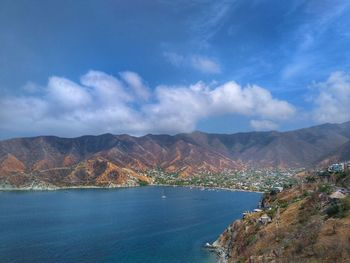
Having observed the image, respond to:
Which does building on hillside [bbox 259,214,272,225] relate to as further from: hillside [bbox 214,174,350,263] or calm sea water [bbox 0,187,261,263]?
calm sea water [bbox 0,187,261,263]

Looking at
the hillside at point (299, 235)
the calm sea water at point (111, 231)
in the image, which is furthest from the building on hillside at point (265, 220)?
the calm sea water at point (111, 231)

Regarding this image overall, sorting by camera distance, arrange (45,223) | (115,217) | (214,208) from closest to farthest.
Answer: (45,223) → (115,217) → (214,208)

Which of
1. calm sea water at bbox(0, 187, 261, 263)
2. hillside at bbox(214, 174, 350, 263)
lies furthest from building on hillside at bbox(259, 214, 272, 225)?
calm sea water at bbox(0, 187, 261, 263)

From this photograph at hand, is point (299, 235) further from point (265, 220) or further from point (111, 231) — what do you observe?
point (111, 231)

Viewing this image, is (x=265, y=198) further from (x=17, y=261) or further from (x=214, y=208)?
(x=17, y=261)

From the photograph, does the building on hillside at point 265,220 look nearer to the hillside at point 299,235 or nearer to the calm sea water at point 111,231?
the hillside at point 299,235

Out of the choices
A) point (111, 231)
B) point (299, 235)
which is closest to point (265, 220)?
point (299, 235)

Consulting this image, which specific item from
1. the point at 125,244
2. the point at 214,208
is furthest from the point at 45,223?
the point at 214,208
